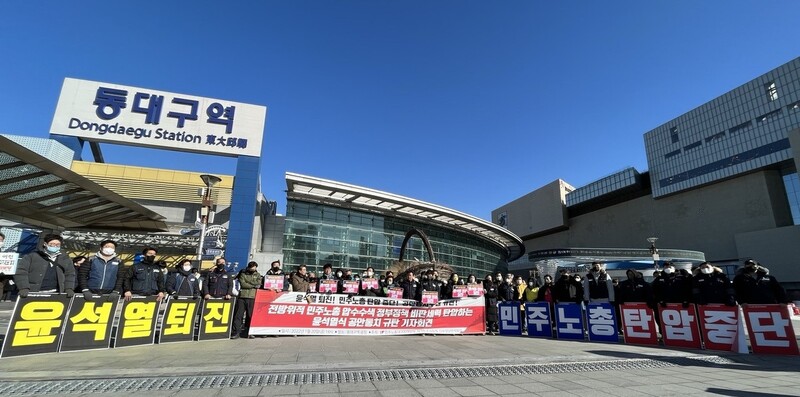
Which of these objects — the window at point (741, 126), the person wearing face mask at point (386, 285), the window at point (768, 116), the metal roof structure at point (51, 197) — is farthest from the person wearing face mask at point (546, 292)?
the window at point (741, 126)

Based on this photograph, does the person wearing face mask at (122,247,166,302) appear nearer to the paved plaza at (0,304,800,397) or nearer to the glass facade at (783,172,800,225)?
the paved plaza at (0,304,800,397)

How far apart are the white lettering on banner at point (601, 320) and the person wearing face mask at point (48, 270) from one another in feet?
35.8

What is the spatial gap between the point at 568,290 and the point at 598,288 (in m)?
0.77

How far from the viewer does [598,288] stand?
936 centimetres

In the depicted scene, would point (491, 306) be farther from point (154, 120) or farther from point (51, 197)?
point (154, 120)

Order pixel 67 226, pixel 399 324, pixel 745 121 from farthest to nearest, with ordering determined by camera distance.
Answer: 1. pixel 745 121
2. pixel 67 226
3. pixel 399 324

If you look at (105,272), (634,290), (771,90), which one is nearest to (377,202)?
(634,290)

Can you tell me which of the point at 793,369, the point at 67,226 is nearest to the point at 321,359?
the point at 793,369

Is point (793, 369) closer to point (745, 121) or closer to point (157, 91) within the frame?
point (157, 91)

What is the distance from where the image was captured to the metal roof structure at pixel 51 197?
11.1 m

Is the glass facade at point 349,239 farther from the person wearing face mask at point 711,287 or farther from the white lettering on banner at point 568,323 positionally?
the person wearing face mask at point 711,287

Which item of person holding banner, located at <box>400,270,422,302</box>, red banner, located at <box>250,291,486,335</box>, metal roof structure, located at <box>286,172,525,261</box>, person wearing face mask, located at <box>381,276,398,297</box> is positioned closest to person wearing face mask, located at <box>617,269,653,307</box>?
red banner, located at <box>250,291,486,335</box>

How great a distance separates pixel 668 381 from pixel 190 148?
30.4 meters

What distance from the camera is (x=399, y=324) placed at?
9648 millimetres
